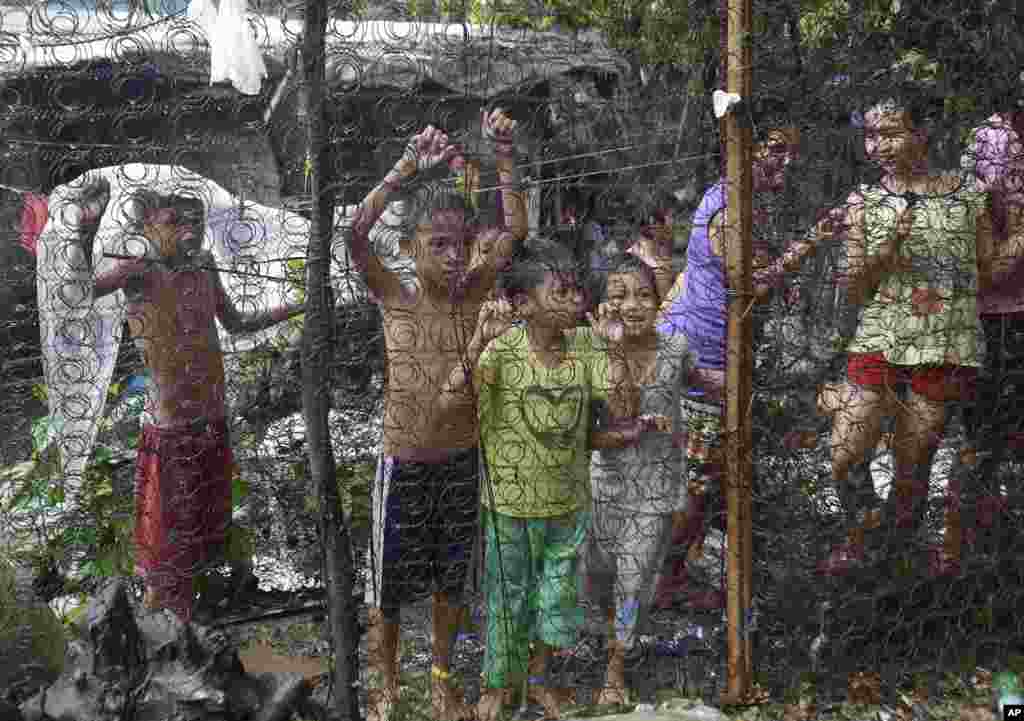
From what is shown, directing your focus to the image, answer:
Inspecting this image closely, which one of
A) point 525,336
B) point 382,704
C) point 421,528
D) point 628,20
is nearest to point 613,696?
point 382,704

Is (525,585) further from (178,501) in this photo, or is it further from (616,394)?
(178,501)

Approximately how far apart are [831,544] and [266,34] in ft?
8.28

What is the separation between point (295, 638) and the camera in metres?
3.72

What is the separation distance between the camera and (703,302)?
3.66m

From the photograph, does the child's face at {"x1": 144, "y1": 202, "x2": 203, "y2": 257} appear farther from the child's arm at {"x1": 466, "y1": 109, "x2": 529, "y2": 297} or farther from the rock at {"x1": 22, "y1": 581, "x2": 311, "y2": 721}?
the rock at {"x1": 22, "y1": 581, "x2": 311, "y2": 721}

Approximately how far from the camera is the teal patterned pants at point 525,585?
362 cm

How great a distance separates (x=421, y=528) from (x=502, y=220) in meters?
1.05

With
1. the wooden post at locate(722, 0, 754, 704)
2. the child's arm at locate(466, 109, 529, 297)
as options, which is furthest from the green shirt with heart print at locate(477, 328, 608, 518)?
the wooden post at locate(722, 0, 754, 704)

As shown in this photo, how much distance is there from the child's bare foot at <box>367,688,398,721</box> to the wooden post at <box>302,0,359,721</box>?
0.50ft

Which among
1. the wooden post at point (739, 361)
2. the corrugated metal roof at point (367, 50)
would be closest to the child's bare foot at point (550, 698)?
the wooden post at point (739, 361)

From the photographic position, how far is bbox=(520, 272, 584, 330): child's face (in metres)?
3.50

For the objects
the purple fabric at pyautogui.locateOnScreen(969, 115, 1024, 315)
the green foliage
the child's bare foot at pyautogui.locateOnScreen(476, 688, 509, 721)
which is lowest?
the child's bare foot at pyautogui.locateOnScreen(476, 688, 509, 721)

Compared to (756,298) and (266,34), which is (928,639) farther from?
(266,34)

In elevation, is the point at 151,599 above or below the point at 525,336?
below
